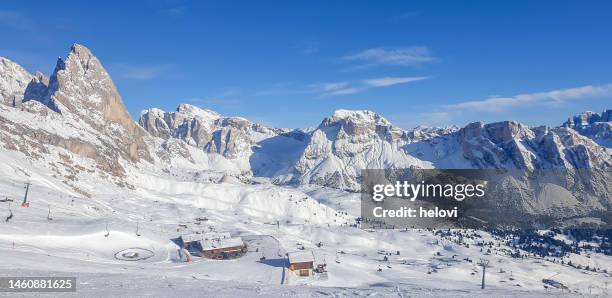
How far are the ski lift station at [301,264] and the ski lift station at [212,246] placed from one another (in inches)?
683

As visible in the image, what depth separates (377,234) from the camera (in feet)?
640

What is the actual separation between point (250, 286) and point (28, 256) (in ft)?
85.4

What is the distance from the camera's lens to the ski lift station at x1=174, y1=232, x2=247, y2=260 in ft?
275

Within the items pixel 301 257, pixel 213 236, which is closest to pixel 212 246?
pixel 213 236

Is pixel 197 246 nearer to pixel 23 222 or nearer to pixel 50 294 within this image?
pixel 23 222

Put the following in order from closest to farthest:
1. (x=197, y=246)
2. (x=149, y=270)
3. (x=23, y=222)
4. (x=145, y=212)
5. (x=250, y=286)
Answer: (x=250, y=286) → (x=149, y=270) → (x=23, y=222) → (x=197, y=246) → (x=145, y=212)

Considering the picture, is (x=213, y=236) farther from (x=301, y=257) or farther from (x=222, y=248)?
(x=301, y=257)

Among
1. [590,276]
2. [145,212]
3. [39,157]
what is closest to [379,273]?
[145,212]

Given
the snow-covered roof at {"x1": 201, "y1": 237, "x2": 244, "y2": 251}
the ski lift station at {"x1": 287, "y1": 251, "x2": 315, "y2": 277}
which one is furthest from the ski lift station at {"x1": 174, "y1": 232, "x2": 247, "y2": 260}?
the ski lift station at {"x1": 287, "y1": 251, "x2": 315, "y2": 277}

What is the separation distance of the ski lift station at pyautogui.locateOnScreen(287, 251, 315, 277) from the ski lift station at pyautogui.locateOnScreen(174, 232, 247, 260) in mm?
17357

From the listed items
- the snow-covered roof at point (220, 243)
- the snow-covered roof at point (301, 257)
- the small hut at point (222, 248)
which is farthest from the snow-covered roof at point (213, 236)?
the snow-covered roof at point (301, 257)

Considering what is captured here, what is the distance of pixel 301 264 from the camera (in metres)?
69.8

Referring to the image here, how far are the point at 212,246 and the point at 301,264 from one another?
24115mm

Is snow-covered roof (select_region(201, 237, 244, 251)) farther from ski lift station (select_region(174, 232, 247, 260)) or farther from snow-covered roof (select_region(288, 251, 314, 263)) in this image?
snow-covered roof (select_region(288, 251, 314, 263))
